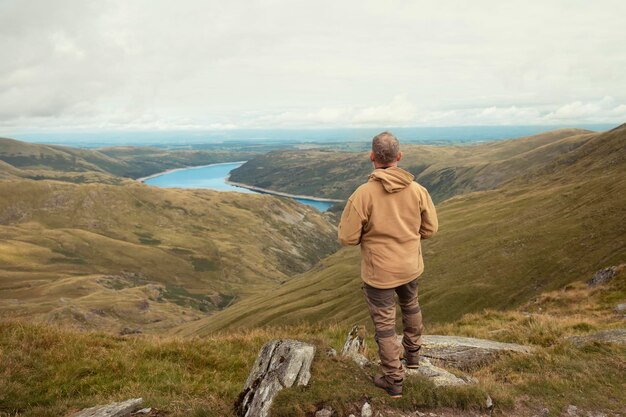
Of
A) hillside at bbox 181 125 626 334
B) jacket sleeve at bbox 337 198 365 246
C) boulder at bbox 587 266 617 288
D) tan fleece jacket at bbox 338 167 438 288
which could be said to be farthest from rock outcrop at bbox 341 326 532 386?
boulder at bbox 587 266 617 288

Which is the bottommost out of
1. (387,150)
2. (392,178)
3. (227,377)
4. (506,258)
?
(506,258)

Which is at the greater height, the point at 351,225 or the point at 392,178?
the point at 392,178

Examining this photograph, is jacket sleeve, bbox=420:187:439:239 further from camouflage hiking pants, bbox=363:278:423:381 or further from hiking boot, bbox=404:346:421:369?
hiking boot, bbox=404:346:421:369

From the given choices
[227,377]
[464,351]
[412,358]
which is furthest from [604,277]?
[227,377]

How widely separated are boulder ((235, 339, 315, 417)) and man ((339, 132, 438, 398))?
1.68 metres

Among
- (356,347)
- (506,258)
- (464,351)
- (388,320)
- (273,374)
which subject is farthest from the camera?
(506,258)

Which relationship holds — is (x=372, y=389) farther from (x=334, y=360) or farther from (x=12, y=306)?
(x=12, y=306)

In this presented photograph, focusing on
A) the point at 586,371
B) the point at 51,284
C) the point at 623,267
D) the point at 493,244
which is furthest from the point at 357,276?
the point at 51,284

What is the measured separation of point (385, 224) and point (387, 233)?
19 centimetres

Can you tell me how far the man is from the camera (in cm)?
830

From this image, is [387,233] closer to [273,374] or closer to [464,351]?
[273,374]

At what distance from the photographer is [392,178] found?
8.27 m

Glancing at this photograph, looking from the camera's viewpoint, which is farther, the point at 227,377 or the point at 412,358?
the point at 227,377

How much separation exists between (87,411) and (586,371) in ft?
38.4
